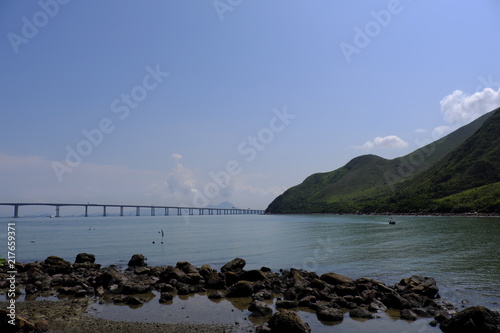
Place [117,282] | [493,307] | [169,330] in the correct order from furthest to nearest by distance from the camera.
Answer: [117,282], [493,307], [169,330]

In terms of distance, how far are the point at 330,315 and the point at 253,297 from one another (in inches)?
278

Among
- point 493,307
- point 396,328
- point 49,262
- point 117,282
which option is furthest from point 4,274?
point 493,307

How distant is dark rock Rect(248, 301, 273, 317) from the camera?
2320 centimetres

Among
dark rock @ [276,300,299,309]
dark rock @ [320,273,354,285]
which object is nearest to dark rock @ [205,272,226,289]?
dark rock @ [276,300,299,309]

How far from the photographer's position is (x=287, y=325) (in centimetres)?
1978

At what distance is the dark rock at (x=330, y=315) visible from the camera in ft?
72.9

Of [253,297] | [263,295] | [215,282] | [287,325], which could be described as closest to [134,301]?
[215,282]

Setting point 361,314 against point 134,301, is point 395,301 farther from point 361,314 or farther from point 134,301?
point 134,301

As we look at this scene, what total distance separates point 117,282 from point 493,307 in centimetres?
3037

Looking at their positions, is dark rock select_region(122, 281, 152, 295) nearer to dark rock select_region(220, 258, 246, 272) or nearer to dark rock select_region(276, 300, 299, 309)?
dark rock select_region(220, 258, 246, 272)

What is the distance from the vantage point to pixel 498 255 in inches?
1825

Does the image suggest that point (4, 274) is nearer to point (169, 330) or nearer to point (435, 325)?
point (169, 330)

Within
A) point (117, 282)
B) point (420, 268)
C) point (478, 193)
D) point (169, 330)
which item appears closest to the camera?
point (169, 330)

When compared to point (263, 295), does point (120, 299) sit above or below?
above
